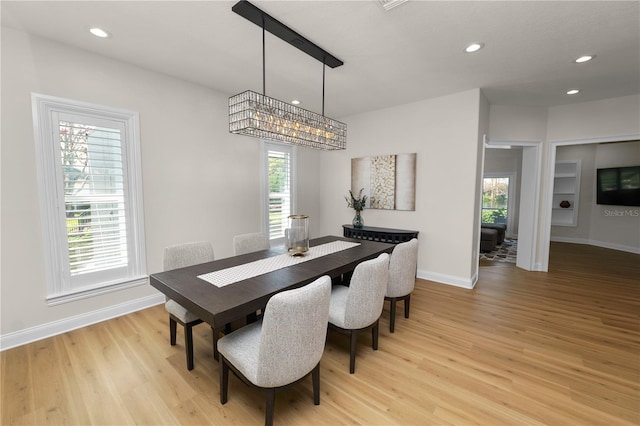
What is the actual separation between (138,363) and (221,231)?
191 cm

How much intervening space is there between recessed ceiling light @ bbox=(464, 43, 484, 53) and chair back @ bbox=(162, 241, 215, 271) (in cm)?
314

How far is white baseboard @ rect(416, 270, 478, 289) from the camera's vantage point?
3783 mm

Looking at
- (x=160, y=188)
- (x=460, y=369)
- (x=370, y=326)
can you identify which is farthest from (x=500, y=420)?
(x=160, y=188)

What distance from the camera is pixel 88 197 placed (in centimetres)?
267

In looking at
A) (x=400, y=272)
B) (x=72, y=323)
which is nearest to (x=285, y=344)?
(x=400, y=272)

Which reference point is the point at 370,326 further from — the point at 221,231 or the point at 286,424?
the point at 221,231

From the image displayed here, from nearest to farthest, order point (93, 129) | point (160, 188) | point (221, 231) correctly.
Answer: point (93, 129)
point (160, 188)
point (221, 231)

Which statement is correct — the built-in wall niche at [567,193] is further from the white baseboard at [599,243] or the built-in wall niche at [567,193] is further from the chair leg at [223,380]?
the chair leg at [223,380]

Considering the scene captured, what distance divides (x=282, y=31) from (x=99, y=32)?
1593 millimetres

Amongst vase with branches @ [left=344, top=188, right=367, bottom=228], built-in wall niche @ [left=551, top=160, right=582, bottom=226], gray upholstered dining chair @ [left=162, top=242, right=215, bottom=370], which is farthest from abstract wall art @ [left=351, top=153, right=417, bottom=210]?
built-in wall niche @ [left=551, top=160, right=582, bottom=226]

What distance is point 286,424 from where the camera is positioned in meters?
1.60

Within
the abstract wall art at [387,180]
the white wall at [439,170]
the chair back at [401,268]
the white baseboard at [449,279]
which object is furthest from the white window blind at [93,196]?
the white baseboard at [449,279]

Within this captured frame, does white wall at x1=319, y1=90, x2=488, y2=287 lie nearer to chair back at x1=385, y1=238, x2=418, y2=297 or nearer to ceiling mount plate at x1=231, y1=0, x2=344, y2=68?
chair back at x1=385, y1=238, x2=418, y2=297

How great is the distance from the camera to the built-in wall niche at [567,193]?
6797 millimetres
